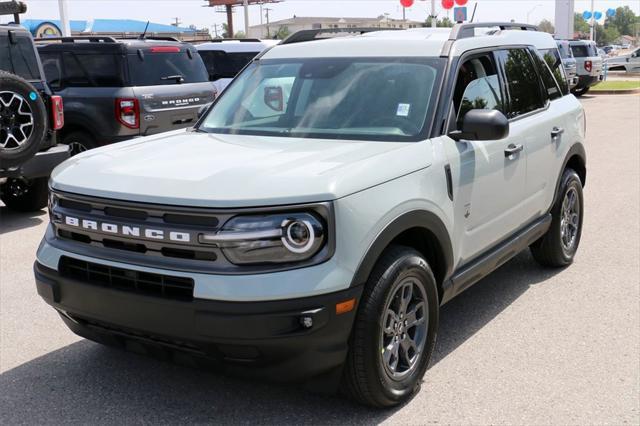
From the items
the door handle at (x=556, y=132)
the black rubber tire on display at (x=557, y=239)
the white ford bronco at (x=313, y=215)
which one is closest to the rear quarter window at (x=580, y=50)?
the black rubber tire on display at (x=557, y=239)

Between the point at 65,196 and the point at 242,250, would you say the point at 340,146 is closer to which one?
the point at 242,250

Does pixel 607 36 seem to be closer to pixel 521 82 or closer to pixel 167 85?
pixel 167 85

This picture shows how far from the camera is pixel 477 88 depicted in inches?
186

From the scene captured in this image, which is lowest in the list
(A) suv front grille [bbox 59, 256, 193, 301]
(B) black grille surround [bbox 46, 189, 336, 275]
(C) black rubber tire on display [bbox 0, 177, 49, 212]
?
(C) black rubber tire on display [bbox 0, 177, 49, 212]

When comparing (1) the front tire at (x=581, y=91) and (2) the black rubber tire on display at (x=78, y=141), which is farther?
(1) the front tire at (x=581, y=91)

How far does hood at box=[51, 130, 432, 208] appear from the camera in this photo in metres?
3.24

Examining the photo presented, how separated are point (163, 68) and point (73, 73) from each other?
118 centimetres

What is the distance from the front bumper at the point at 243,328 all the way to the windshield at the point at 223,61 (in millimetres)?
12359

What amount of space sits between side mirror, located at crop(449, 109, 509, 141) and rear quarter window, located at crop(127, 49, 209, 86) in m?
6.62

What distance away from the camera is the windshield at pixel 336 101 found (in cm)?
427

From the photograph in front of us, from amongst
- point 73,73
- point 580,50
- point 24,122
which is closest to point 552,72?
point 24,122

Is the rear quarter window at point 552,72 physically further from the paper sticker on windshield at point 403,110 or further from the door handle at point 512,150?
the paper sticker on windshield at point 403,110

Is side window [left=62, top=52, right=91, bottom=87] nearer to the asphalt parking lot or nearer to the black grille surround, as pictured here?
the asphalt parking lot

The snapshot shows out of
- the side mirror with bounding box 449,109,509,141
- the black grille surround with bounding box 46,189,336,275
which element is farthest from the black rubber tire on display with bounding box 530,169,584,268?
the black grille surround with bounding box 46,189,336,275
